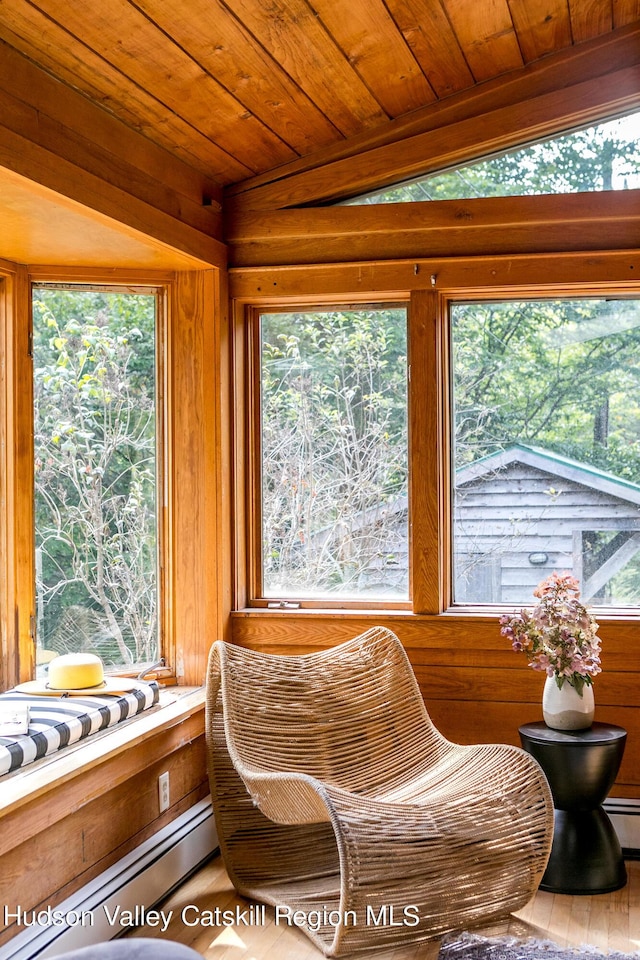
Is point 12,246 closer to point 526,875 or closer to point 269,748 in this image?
point 269,748

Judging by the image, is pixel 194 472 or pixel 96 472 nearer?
pixel 96 472

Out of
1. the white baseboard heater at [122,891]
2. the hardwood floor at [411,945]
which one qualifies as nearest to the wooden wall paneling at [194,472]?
the white baseboard heater at [122,891]

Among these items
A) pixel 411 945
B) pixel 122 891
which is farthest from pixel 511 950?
pixel 122 891

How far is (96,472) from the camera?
3.32m

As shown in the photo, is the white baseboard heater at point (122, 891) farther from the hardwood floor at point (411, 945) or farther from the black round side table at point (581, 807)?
the black round side table at point (581, 807)

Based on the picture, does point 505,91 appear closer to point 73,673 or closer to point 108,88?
point 108,88

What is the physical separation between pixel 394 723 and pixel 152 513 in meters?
1.18

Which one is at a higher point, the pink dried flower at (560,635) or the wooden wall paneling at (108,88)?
the wooden wall paneling at (108,88)

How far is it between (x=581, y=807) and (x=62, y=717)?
1695mm

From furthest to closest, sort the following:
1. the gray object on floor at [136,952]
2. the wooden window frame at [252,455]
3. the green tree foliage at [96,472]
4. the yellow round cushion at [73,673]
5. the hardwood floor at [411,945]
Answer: the wooden window frame at [252,455], the green tree foliage at [96,472], the yellow round cushion at [73,673], the hardwood floor at [411,945], the gray object on floor at [136,952]

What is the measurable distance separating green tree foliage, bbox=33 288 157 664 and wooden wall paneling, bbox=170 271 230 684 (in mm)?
95

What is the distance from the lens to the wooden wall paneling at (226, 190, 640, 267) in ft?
11.1

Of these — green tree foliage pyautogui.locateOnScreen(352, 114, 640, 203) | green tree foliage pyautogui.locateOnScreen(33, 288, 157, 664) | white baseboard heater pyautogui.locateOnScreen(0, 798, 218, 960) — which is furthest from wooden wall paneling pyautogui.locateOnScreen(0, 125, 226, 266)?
white baseboard heater pyautogui.locateOnScreen(0, 798, 218, 960)

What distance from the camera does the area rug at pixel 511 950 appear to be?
2.53 m
